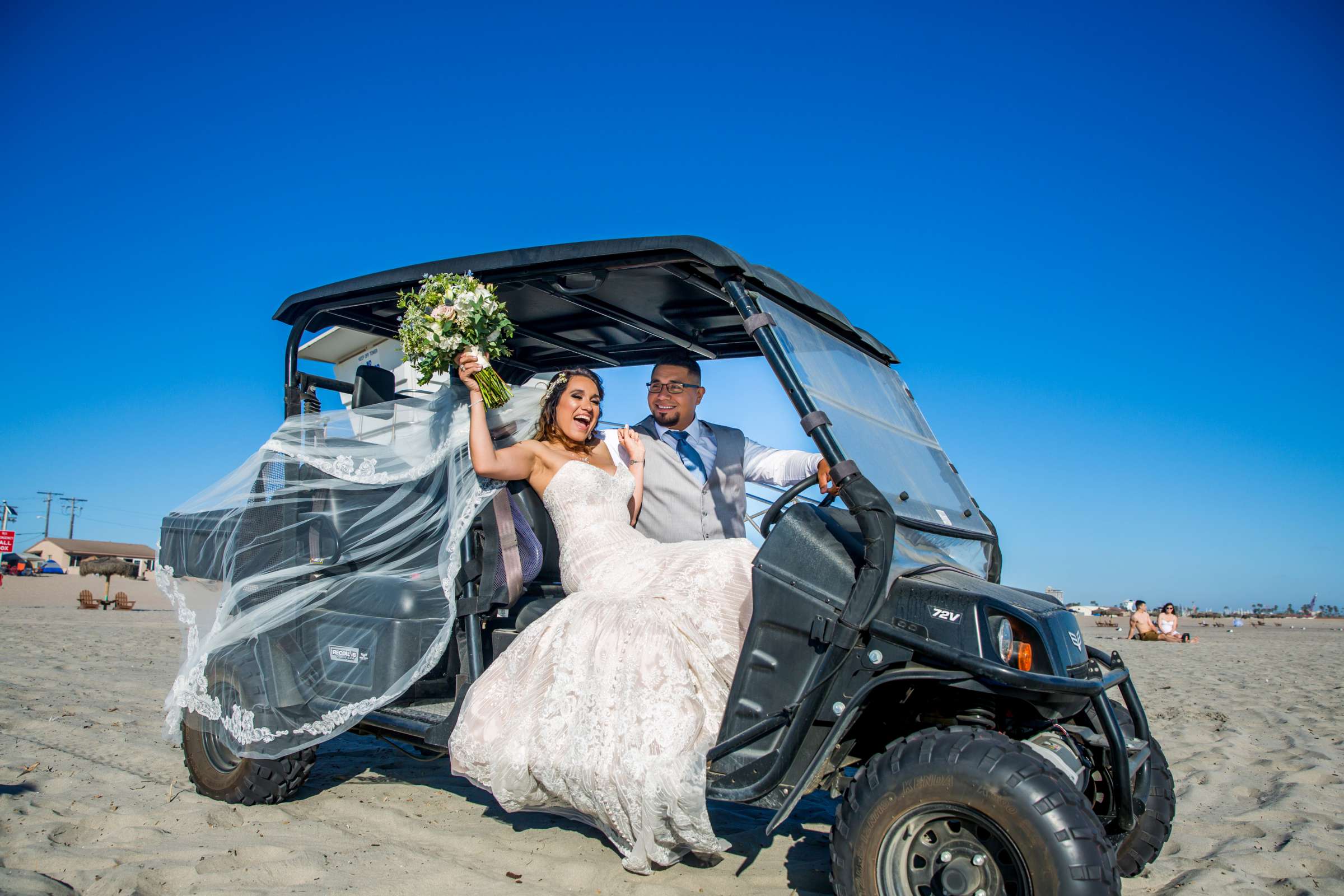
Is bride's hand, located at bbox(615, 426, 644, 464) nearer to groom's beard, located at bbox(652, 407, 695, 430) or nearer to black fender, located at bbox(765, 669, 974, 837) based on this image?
groom's beard, located at bbox(652, 407, 695, 430)

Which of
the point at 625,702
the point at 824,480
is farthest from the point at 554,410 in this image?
the point at 625,702

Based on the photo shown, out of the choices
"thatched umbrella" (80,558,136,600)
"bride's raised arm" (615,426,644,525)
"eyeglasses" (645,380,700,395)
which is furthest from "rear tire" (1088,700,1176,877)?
"thatched umbrella" (80,558,136,600)

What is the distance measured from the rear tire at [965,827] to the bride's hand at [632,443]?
2187 millimetres

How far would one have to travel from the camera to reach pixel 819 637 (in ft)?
8.65

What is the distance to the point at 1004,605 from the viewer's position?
2.51 meters

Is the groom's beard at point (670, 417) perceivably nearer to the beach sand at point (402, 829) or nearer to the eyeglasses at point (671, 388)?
the eyeglasses at point (671, 388)

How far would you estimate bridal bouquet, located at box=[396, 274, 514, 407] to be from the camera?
361cm

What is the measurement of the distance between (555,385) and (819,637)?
2.14 m

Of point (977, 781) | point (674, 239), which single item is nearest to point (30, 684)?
point (674, 239)

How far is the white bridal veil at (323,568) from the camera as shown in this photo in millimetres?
3668

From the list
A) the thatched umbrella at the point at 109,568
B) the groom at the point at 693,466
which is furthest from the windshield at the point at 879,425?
the thatched umbrella at the point at 109,568

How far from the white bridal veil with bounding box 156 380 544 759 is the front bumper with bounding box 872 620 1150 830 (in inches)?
81.2

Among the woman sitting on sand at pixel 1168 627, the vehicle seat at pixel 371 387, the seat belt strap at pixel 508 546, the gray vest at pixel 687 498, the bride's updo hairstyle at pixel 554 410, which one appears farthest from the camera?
the woman sitting on sand at pixel 1168 627

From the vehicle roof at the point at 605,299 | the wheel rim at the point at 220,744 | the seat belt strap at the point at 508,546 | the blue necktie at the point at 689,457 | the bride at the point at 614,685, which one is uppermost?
the vehicle roof at the point at 605,299
